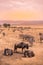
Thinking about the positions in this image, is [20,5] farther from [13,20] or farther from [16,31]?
[16,31]

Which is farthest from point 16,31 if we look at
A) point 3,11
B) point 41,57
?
point 41,57

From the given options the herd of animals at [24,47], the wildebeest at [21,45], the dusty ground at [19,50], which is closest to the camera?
the dusty ground at [19,50]

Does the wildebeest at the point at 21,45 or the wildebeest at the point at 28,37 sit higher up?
the wildebeest at the point at 28,37

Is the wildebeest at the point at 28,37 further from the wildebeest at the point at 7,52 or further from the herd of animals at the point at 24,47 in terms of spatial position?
the wildebeest at the point at 7,52

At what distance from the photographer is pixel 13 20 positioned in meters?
3.03

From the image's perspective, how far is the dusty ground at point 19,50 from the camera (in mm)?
2537

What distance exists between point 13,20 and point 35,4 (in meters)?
0.53

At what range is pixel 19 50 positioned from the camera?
281 centimetres

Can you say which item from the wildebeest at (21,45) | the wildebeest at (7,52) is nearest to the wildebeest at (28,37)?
the wildebeest at (21,45)

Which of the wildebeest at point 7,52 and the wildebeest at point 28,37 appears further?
the wildebeest at point 28,37

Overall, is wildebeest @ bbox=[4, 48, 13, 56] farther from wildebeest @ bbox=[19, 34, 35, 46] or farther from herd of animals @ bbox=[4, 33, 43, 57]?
wildebeest @ bbox=[19, 34, 35, 46]

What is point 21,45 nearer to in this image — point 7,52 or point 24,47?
point 24,47

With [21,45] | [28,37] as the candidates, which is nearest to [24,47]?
[21,45]

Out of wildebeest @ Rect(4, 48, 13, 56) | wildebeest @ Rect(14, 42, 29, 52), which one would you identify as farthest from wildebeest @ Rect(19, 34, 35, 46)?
wildebeest @ Rect(4, 48, 13, 56)
